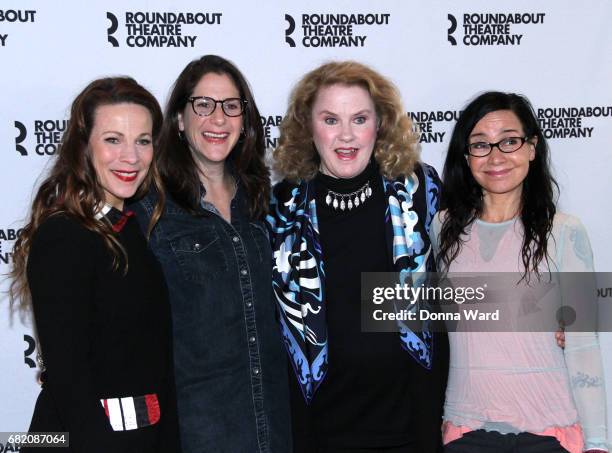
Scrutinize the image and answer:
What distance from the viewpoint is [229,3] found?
3131 mm

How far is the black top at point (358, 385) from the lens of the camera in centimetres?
228

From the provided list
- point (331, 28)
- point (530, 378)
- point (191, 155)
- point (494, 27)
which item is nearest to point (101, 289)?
point (191, 155)

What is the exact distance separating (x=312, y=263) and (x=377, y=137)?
54 cm

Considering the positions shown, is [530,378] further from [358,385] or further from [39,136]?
[39,136]

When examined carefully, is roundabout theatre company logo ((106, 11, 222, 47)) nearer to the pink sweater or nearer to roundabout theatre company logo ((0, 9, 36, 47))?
roundabout theatre company logo ((0, 9, 36, 47))

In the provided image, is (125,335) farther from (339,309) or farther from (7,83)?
(7,83)

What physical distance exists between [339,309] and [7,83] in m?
1.77

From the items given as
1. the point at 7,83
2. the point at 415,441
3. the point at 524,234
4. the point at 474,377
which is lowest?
the point at 415,441

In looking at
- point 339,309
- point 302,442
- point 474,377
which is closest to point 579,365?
point 474,377

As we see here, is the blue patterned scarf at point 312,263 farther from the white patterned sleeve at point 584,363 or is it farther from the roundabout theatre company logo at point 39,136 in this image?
the roundabout theatre company logo at point 39,136

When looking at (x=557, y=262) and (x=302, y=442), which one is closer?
(x=557, y=262)

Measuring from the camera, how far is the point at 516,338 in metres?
2.15

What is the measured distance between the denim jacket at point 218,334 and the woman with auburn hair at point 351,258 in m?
0.09

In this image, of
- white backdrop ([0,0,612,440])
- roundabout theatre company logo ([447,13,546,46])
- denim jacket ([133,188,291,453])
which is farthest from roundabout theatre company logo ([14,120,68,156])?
roundabout theatre company logo ([447,13,546,46])
